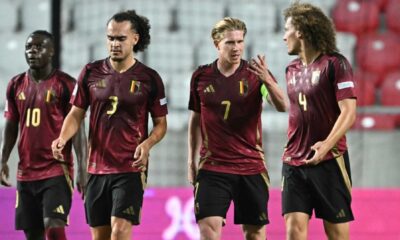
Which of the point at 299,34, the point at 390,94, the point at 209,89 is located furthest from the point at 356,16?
the point at 299,34

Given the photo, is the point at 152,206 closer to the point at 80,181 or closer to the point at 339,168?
the point at 80,181

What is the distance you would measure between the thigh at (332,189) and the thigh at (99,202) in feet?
4.34

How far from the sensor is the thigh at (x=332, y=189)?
243 inches

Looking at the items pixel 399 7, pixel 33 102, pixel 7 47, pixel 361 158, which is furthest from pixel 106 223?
pixel 399 7

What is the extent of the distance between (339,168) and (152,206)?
8.37 ft

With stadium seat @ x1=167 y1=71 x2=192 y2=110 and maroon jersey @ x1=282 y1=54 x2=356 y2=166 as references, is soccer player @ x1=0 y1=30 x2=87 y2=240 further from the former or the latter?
stadium seat @ x1=167 y1=71 x2=192 y2=110

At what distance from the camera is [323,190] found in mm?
6172

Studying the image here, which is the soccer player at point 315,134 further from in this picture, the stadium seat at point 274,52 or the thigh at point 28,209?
the stadium seat at point 274,52

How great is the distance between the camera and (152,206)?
835 cm

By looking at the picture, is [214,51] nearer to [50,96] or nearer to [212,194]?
[50,96]

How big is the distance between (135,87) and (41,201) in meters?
1.25

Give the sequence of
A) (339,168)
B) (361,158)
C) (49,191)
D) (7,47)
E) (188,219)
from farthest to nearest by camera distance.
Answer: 1. (7,47)
2. (361,158)
3. (188,219)
4. (49,191)
5. (339,168)

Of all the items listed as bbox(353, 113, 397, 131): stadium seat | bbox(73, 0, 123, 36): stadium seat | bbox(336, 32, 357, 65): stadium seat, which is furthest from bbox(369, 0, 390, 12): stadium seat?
bbox(73, 0, 123, 36): stadium seat

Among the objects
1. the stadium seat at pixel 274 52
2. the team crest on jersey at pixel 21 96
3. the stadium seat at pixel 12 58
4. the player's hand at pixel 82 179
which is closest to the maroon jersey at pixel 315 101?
the player's hand at pixel 82 179
